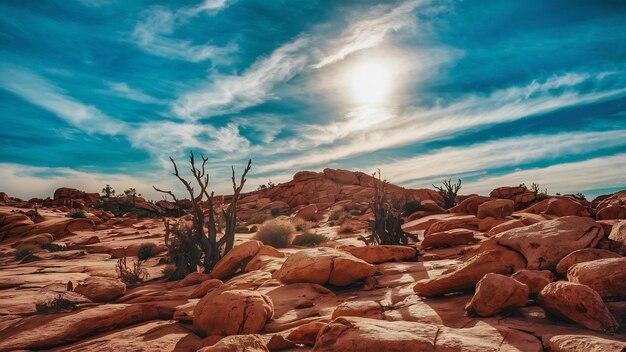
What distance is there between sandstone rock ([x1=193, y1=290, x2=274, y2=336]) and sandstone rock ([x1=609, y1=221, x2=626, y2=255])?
18.9 feet

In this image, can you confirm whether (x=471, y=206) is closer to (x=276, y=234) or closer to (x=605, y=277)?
(x=276, y=234)

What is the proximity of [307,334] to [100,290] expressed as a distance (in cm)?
512

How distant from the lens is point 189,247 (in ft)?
37.3

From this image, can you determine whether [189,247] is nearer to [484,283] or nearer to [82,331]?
[82,331]

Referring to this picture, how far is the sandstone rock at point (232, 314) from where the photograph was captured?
5.11 meters

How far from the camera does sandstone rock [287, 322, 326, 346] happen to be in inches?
176

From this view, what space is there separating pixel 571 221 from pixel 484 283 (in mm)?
3193

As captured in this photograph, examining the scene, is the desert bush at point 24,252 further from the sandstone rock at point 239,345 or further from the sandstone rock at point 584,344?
the sandstone rock at point 584,344

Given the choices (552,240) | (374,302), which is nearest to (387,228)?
(552,240)

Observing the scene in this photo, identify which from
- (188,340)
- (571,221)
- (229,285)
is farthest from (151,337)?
(571,221)

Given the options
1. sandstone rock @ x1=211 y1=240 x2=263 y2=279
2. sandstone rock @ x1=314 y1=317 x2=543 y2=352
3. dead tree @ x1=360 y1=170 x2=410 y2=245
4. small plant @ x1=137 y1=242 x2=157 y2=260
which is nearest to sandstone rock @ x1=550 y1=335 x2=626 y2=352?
sandstone rock @ x1=314 y1=317 x2=543 y2=352

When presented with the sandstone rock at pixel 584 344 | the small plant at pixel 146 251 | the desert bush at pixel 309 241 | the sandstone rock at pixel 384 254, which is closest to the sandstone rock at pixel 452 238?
the sandstone rock at pixel 384 254

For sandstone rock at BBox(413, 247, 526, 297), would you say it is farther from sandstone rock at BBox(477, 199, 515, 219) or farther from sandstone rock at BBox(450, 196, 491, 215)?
sandstone rock at BBox(450, 196, 491, 215)

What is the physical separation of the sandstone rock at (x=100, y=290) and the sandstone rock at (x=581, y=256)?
8.28 meters
